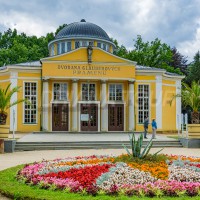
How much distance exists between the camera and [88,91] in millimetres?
36031

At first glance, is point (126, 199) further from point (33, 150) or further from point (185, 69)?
point (185, 69)

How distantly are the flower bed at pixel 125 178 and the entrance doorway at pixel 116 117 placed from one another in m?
24.6

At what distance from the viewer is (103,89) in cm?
3541

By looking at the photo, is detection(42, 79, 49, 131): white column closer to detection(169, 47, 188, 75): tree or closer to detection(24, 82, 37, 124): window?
detection(24, 82, 37, 124): window

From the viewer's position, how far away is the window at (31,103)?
35312 mm

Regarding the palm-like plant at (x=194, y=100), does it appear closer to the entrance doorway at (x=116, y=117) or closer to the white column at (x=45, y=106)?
the entrance doorway at (x=116, y=117)

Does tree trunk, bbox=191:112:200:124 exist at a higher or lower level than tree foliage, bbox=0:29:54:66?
lower

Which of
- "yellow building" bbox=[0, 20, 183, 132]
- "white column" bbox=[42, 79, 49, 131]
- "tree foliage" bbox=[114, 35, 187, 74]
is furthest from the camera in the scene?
"tree foliage" bbox=[114, 35, 187, 74]

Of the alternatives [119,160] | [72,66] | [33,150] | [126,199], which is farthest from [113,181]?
[72,66]

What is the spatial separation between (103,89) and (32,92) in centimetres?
661

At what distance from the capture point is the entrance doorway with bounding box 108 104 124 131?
3603 cm

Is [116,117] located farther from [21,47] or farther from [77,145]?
[21,47]

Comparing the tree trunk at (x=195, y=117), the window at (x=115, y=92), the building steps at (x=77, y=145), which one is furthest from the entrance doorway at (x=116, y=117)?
the tree trunk at (x=195, y=117)

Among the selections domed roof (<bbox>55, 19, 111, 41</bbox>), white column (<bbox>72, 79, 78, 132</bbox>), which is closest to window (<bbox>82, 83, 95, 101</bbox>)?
white column (<bbox>72, 79, 78, 132</bbox>)
